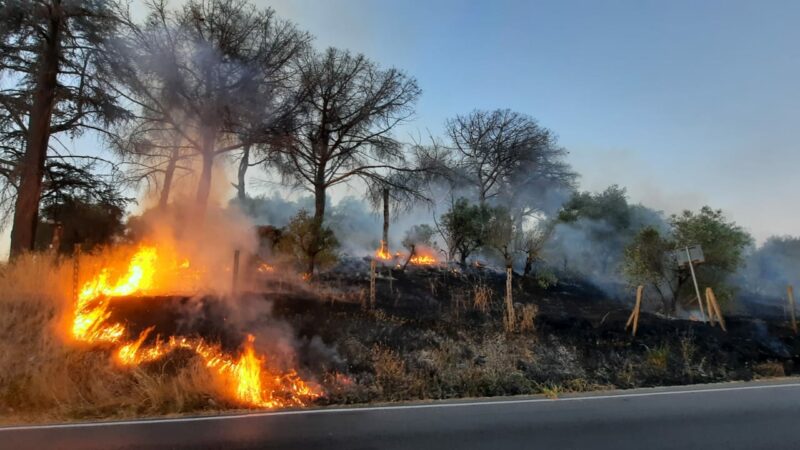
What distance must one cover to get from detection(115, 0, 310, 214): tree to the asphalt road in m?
12.5

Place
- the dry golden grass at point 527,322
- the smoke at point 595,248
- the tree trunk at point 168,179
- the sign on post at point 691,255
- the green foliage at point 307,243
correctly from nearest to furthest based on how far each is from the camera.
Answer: the dry golden grass at point 527,322 < the sign on post at point 691,255 < the green foliage at point 307,243 < the tree trunk at point 168,179 < the smoke at point 595,248

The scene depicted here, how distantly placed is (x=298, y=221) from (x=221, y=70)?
18.0ft

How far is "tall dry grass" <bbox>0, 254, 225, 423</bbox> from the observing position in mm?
7941

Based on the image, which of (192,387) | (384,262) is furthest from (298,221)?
(192,387)

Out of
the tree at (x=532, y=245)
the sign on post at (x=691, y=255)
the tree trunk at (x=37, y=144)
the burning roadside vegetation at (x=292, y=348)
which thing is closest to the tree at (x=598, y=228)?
the tree at (x=532, y=245)

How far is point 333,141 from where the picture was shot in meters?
24.1

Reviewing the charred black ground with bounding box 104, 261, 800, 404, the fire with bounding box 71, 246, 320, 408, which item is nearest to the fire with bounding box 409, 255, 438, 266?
the charred black ground with bounding box 104, 261, 800, 404

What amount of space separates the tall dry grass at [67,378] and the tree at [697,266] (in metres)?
14.9

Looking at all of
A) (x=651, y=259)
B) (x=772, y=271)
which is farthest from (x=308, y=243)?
(x=772, y=271)

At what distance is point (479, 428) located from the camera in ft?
21.9

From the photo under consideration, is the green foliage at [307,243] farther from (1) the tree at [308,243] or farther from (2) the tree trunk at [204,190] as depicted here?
(2) the tree trunk at [204,190]

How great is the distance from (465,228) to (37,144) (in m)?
16.3

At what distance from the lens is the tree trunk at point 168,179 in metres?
21.0

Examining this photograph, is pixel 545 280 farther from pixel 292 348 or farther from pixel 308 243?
pixel 292 348
